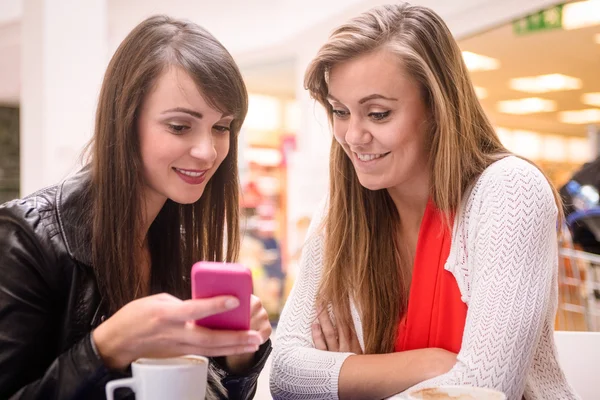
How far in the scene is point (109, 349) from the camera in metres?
1.14

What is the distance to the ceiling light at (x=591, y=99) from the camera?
620cm

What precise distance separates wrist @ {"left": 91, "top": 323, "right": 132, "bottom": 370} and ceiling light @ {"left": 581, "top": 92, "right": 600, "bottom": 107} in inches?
232

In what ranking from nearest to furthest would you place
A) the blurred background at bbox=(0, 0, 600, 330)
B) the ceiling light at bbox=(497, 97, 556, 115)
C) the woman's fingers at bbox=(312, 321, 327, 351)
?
the woman's fingers at bbox=(312, 321, 327, 351) < the blurred background at bbox=(0, 0, 600, 330) < the ceiling light at bbox=(497, 97, 556, 115)

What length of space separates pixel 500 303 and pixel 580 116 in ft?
Result: 20.4

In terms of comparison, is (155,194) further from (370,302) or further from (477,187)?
(477,187)

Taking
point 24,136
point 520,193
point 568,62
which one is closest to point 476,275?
point 520,193

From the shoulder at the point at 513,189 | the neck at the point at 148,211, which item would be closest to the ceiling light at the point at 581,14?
the shoulder at the point at 513,189

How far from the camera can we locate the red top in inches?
67.1

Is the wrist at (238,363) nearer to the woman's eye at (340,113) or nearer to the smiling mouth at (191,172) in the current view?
the smiling mouth at (191,172)

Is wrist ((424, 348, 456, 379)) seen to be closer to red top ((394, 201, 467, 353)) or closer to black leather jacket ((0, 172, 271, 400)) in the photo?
red top ((394, 201, 467, 353))

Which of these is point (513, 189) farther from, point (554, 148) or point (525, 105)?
point (554, 148)

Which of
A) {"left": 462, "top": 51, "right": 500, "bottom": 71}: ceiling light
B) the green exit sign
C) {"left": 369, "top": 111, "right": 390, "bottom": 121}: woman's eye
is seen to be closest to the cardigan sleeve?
{"left": 369, "top": 111, "right": 390, "bottom": 121}: woman's eye

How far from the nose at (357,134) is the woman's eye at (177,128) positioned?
43cm

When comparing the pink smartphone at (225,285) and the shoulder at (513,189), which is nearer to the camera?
the pink smartphone at (225,285)
